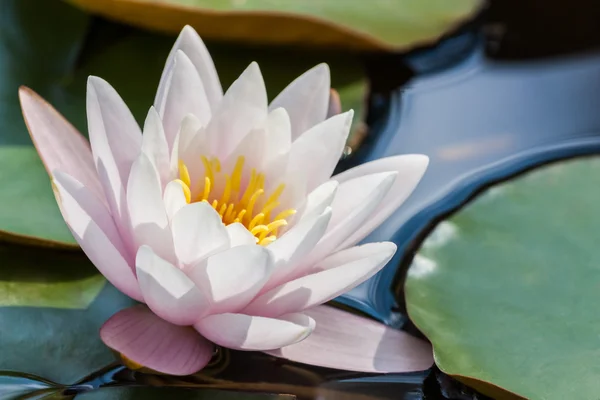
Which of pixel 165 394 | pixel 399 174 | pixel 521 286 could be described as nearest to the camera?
pixel 165 394

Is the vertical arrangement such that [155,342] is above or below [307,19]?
below

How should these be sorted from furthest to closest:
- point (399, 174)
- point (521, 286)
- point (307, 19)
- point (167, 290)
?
point (307, 19) → point (521, 286) → point (399, 174) → point (167, 290)

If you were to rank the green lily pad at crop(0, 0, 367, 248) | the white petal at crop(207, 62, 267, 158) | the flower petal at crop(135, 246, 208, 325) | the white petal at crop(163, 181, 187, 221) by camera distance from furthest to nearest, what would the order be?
the green lily pad at crop(0, 0, 367, 248) → the white petal at crop(207, 62, 267, 158) → the white petal at crop(163, 181, 187, 221) → the flower petal at crop(135, 246, 208, 325)

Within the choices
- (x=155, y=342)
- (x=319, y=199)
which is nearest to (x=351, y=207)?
(x=319, y=199)

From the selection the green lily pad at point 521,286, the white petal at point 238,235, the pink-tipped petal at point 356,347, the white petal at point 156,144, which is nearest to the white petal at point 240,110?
the white petal at point 156,144

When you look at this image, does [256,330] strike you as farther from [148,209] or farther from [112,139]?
[112,139]

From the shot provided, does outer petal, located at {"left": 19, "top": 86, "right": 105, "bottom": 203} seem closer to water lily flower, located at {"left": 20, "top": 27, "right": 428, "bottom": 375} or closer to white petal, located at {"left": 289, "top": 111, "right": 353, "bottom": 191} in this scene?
water lily flower, located at {"left": 20, "top": 27, "right": 428, "bottom": 375}

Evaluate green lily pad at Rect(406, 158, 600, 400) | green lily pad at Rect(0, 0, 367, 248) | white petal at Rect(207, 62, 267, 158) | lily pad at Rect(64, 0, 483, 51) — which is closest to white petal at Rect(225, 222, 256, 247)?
white petal at Rect(207, 62, 267, 158)

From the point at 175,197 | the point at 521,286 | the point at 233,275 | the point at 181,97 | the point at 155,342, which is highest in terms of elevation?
the point at 181,97
